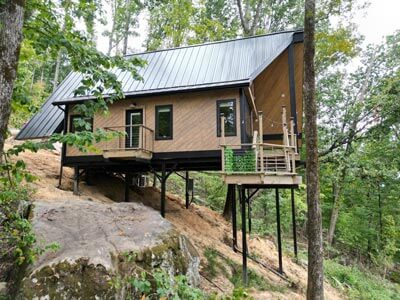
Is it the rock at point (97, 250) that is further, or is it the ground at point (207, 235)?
the ground at point (207, 235)

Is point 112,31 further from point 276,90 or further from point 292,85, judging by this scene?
point 292,85

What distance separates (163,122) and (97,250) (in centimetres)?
739

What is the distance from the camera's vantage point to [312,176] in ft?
23.1

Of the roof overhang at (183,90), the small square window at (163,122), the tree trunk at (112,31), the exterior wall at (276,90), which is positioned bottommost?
the small square window at (163,122)

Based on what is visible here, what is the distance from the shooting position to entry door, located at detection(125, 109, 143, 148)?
1189 cm

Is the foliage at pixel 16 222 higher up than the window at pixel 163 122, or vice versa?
the window at pixel 163 122

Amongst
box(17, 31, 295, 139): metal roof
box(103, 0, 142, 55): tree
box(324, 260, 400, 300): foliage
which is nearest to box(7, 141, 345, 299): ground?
box(324, 260, 400, 300): foliage

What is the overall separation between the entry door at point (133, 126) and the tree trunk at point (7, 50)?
309 inches

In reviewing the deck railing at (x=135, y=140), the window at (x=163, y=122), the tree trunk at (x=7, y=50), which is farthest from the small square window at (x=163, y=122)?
the tree trunk at (x=7, y=50)

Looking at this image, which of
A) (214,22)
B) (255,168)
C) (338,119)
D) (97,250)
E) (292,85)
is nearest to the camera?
(97,250)

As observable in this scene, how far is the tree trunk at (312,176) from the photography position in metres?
6.64

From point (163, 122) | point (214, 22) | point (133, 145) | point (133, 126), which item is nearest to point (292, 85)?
point (163, 122)

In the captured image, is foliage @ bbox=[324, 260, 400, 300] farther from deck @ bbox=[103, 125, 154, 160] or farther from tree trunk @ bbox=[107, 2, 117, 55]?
tree trunk @ bbox=[107, 2, 117, 55]

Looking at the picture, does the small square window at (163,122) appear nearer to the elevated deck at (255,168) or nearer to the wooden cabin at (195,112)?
the wooden cabin at (195,112)
